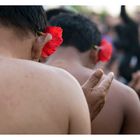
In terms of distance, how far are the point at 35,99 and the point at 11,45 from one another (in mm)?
348

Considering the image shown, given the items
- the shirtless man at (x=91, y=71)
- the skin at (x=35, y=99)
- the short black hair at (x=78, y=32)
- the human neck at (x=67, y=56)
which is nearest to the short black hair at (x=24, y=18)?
the skin at (x=35, y=99)

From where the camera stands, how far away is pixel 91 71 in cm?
423

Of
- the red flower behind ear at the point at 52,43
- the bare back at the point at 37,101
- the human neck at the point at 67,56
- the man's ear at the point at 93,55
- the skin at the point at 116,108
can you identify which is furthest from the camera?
the man's ear at the point at 93,55

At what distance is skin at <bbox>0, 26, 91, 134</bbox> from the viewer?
2598 millimetres

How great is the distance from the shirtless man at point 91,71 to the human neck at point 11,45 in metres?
1.27

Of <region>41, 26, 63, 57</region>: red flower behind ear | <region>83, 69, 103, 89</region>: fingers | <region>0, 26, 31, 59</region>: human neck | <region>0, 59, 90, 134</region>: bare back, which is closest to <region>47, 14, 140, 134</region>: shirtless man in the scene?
<region>41, 26, 63, 57</region>: red flower behind ear

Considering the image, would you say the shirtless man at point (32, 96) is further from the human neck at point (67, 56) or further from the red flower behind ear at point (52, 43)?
the human neck at point (67, 56)

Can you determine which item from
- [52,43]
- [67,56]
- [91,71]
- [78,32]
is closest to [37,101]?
[52,43]

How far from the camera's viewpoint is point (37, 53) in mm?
3035

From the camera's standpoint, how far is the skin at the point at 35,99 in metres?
2.60

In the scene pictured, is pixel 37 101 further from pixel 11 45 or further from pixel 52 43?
pixel 52 43

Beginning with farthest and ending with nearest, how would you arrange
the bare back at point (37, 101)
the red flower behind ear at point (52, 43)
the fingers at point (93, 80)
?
the red flower behind ear at point (52, 43) < the fingers at point (93, 80) < the bare back at point (37, 101)

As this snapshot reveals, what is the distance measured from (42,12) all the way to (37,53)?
0.27m

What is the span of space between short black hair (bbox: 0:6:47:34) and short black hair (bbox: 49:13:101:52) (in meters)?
1.42
